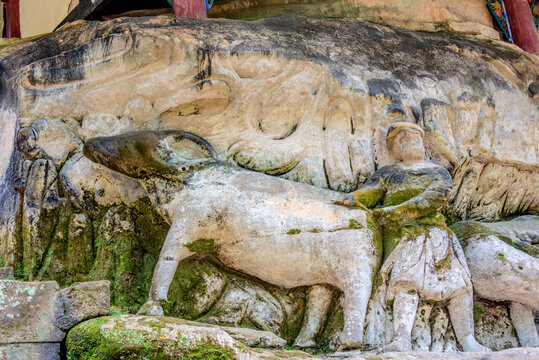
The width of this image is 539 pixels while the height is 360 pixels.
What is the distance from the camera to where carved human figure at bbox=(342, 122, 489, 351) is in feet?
16.5

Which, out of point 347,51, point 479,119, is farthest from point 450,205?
point 347,51

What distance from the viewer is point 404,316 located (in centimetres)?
494

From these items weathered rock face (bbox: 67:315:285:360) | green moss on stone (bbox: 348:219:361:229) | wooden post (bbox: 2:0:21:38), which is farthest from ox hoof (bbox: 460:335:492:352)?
wooden post (bbox: 2:0:21:38)

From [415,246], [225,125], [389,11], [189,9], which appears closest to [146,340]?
[415,246]

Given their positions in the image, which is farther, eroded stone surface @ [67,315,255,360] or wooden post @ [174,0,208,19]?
wooden post @ [174,0,208,19]

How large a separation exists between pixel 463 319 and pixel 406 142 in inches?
62.0

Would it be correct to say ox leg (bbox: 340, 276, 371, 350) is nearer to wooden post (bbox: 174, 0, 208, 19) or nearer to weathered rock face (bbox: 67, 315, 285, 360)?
weathered rock face (bbox: 67, 315, 285, 360)

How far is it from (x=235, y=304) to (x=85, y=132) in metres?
1.97

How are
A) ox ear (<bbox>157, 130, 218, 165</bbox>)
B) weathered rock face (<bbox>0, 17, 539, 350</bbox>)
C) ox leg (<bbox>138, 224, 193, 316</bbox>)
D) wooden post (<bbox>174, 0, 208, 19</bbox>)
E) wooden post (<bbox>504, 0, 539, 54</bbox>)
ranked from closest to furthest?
ox leg (<bbox>138, 224, 193, 316</bbox>), weathered rock face (<bbox>0, 17, 539, 350</bbox>), ox ear (<bbox>157, 130, 218, 165</bbox>), wooden post (<bbox>174, 0, 208, 19</bbox>), wooden post (<bbox>504, 0, 539, 54</bbox>)

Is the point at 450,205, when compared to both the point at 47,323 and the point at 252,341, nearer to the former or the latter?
the point at 252,341

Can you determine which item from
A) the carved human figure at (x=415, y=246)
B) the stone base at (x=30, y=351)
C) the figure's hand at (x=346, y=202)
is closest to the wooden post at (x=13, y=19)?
the carved human figure at (x=415, y=246)

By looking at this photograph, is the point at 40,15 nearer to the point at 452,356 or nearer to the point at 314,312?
the point at 314,312

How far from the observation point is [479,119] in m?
6.72

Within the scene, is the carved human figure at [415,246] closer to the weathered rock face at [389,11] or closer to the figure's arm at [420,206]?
the figure's arm at [420,206]
